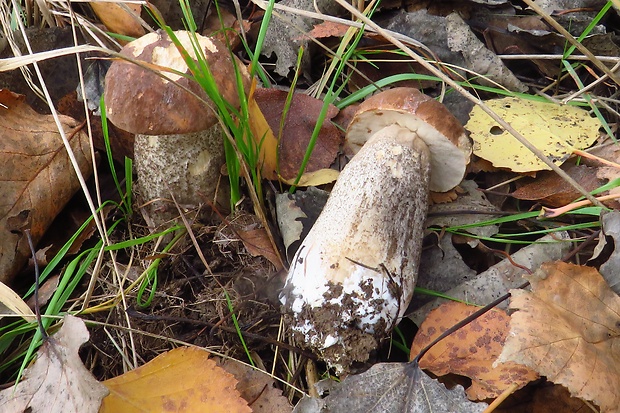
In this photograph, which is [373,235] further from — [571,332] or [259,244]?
[571,332]

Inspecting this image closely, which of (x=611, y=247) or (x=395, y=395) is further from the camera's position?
(x=611, y=247)

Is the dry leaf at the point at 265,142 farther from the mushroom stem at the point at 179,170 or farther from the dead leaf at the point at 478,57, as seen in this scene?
the dead leaf at the point at 478,57

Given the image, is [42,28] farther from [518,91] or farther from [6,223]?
[518,91]

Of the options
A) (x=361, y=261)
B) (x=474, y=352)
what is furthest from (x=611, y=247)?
(x=361, y=261)

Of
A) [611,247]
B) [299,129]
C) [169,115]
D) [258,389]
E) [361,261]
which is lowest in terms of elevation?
[258,389]

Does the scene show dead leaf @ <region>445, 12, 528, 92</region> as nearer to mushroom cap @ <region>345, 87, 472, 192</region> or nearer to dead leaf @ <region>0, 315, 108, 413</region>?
mushroom cap @ <region>345, 87, 472, 192</region>

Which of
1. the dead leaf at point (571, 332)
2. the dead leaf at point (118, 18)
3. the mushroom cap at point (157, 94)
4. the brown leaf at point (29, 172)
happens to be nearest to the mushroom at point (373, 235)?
the dead leaf at point (571, 332)

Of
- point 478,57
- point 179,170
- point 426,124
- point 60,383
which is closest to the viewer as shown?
point 60,383
